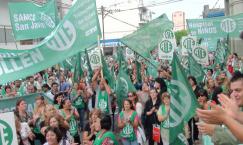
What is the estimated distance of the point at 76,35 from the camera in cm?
771

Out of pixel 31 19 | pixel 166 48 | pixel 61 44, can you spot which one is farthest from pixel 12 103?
pixel 166 48

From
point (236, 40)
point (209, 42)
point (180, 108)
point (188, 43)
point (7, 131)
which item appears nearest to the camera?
point (7, 131)

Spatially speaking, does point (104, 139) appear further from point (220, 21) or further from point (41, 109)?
point (220, 21)

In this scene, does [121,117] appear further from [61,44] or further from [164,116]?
[61,44]

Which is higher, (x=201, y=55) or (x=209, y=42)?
(x=209, y=42)

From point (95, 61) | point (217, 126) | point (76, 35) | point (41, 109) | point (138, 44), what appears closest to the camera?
point (217, 126)

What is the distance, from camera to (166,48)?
12.9m

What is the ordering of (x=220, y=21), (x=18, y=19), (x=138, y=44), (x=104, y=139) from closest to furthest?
(x=104, y=139), (x=138, y=44), (x=18, y=19), (x=220, y=21)

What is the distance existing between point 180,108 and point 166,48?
6432 mm

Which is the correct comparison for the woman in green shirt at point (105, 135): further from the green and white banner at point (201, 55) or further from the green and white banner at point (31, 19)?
the green and white banner at point (201, 55)

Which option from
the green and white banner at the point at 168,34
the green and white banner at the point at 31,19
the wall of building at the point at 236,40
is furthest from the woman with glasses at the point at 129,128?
the wall of building at the point at 236,40

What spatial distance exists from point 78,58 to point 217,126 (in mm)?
9525

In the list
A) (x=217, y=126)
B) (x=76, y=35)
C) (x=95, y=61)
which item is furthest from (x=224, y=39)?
(x=217, y=126)

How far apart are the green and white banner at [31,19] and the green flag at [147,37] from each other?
2.64 m
